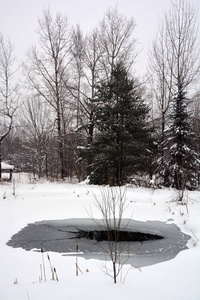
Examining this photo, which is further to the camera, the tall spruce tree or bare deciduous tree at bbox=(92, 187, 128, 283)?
the tall spruce tree

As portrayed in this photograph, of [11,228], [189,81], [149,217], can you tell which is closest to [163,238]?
[149,217]

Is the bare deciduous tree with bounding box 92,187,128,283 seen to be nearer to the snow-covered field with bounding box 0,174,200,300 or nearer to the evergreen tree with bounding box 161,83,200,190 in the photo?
the snow-covered field with bounding box 0,174,200,300

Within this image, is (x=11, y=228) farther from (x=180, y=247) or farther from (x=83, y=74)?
(x=83, y=74)

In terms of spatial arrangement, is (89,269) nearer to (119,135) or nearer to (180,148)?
(119,135)

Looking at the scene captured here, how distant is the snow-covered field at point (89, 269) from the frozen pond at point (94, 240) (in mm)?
229

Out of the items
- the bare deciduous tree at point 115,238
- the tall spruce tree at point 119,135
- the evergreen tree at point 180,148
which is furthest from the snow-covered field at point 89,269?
the tall spruce tree at point 119,135

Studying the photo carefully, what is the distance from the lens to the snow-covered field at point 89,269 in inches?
90.3

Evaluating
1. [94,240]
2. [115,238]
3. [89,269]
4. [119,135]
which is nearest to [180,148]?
[119,135]

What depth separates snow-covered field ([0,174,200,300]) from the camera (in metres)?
2.29

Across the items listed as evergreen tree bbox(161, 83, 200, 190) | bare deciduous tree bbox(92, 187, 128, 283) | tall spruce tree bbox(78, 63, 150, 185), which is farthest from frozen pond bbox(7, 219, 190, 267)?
tall spruce tree bbox(78, 63, 150, 185)

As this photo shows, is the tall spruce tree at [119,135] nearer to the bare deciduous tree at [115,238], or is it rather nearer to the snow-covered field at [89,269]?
the snow-covered field at [89,269]

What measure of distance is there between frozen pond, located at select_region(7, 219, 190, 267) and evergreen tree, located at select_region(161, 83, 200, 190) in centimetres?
511

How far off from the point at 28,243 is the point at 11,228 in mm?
1136

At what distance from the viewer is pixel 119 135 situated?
1120 centimetres
